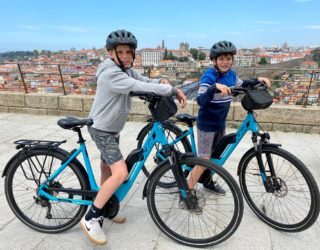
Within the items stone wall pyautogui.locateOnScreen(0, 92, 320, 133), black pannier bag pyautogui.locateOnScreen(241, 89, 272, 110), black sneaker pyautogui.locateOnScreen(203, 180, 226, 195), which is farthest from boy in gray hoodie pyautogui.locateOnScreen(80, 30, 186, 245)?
stone wall pyautogui.locateOnScreen(0, 92, 320, 133)

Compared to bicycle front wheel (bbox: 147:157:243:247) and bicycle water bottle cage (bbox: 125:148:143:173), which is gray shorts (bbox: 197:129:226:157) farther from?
bicycle water bottle cage (bbox: 125:148:143:173)

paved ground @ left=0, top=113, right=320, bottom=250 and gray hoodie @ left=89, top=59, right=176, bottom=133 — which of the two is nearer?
gray hoodie @ left=89, top=59, right=176, bottom=133

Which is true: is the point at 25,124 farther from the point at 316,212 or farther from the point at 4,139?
Answer: the point at 316,212

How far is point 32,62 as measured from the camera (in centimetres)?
720

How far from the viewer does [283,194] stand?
2668mm

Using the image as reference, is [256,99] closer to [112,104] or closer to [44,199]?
[112,104]

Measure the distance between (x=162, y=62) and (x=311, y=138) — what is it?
347 cm

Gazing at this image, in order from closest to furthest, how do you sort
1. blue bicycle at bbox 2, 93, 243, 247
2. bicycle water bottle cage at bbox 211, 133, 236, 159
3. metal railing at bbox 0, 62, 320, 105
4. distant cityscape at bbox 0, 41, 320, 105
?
1. blue bicycle at bbox 2, 93, 243, 247
2. bicycle water bottle cage at bbox 211, 133, 236, 159
3. distant cityscape at bbox 0, 41, 320, 105
4. metal railing at bbox 0, 62, 320, 105

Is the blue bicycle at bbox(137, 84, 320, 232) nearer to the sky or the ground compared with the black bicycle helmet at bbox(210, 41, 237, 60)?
nearer to the ground

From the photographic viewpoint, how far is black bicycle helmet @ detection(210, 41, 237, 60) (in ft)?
8.64

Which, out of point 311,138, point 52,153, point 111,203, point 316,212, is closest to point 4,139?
point 52,153

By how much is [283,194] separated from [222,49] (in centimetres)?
144

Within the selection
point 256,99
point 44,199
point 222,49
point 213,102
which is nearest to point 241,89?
point 256,99

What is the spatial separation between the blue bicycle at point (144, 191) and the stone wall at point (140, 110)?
129 inches
